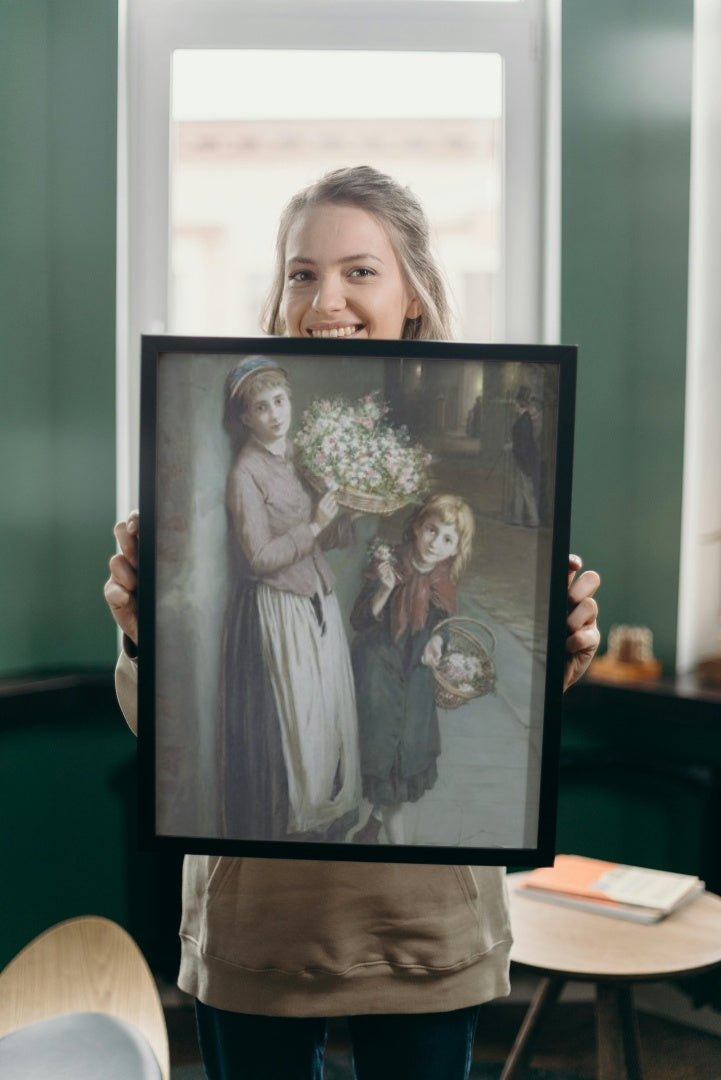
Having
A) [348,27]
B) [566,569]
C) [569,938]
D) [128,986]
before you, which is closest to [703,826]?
[569,938]

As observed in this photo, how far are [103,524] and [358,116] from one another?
1.19 meters

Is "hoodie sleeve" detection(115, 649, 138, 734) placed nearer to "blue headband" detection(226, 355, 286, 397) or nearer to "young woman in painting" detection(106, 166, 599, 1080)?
"young woman in painting" detection(106, 166, 599, 1080)

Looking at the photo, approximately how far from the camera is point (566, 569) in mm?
970

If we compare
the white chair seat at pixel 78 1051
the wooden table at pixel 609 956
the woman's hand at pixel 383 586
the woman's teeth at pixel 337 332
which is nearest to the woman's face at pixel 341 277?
the woman's teeth at pixel 337 332

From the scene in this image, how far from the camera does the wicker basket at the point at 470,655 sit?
0.98m

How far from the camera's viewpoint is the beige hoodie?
1.06 meters

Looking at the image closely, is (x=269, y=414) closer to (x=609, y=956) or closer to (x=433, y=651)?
(x=433, y=651)

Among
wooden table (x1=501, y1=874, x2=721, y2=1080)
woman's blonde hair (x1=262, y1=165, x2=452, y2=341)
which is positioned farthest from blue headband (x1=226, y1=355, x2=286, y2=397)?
wooden table (x1=501, y1=874, x2=721, y2=1080)

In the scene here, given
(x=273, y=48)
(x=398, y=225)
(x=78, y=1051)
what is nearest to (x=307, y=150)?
(x=273, y=48)

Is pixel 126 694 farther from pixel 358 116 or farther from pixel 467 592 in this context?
pixel 358 116

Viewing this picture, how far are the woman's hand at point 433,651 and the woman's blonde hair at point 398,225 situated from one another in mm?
373

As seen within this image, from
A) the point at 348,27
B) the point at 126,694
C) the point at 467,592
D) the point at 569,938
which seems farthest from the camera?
the point at 348,27

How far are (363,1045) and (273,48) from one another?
90.3 inches

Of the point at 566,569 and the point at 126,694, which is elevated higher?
the point at 566,569
